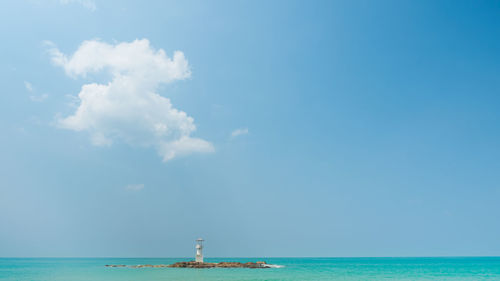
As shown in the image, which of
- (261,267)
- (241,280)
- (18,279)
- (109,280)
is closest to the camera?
(241,280)

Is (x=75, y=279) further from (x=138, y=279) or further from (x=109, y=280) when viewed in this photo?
(x=138, y=279)

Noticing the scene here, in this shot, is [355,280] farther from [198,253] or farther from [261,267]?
[198,253]

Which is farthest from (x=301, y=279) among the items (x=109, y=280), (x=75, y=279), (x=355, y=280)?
(x=75, y=279)

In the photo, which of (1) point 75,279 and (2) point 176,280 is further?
(1) point 75,279

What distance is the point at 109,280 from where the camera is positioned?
117 ft

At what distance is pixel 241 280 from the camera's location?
3322cm

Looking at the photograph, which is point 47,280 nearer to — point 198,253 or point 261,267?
point 198,253

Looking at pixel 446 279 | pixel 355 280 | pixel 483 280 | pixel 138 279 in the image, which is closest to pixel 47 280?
pixel 138 279

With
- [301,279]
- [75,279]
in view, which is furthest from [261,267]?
[75,279]

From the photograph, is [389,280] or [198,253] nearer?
[389,280]

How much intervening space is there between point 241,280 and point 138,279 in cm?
979

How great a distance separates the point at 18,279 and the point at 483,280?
4442 centimetres

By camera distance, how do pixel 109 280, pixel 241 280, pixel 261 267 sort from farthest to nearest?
pixel 261 267 → pixel 109 280 → pixel 241 280

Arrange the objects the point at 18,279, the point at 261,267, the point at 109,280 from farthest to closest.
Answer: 1. the point at 261,267
2. the point at 18,279
3. the point at 109,280
